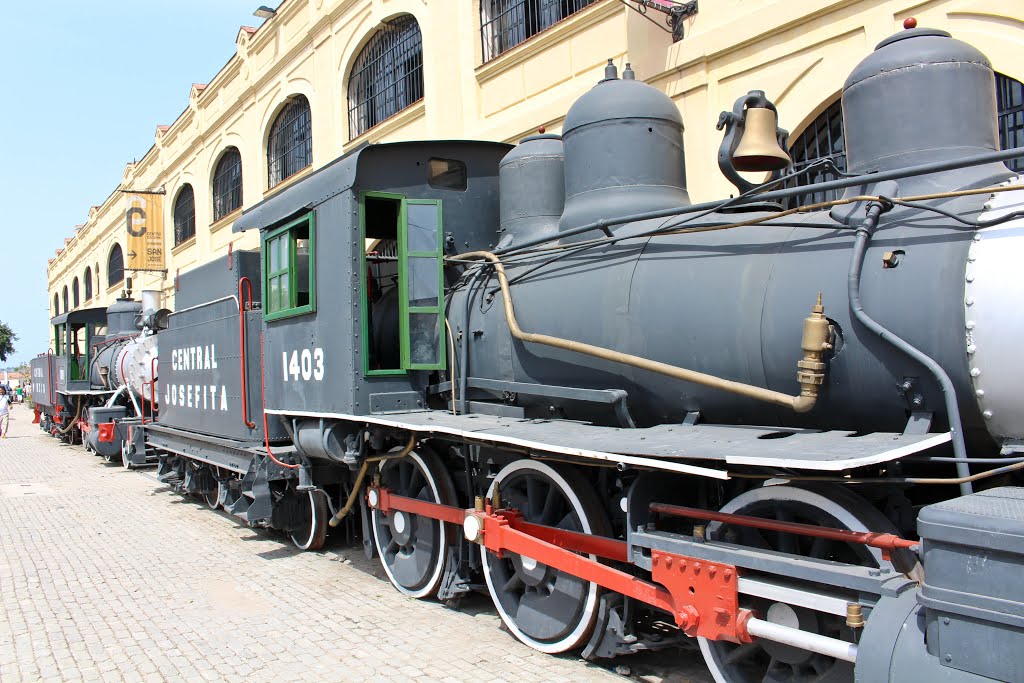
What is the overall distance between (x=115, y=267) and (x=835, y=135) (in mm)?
35297

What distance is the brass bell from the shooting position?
3992 millimetres

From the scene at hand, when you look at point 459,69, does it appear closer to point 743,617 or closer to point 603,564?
Answer: point 603,564

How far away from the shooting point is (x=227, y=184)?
22406 millimetres

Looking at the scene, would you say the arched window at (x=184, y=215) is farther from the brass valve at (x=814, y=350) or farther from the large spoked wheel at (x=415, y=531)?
the brass valve at (x=814, y=350)

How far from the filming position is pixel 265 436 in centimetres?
683

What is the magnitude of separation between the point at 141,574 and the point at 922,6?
27.1ft

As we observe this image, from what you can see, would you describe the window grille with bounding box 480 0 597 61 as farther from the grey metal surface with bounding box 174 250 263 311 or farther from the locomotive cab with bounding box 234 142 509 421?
the grey metal surface with bounding box 174 250 263 311

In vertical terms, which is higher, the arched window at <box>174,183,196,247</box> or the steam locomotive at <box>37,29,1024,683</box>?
the arched window at <box>174,183,196,247</box>

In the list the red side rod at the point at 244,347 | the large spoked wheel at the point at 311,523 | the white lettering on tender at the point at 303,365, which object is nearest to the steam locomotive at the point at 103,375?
the red side rod at the point at 244,347

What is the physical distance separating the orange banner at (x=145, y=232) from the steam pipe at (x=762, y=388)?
2614 centimetres

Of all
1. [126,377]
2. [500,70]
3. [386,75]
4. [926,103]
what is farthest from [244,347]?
[386,75]

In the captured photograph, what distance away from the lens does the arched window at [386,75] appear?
44.7 ft

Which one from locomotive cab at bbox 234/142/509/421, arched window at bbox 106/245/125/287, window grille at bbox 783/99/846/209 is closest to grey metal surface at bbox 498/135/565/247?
locomotive cab at bbox 234/142/509/421

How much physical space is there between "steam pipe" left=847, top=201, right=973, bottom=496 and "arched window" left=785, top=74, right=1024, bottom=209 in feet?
12.4
